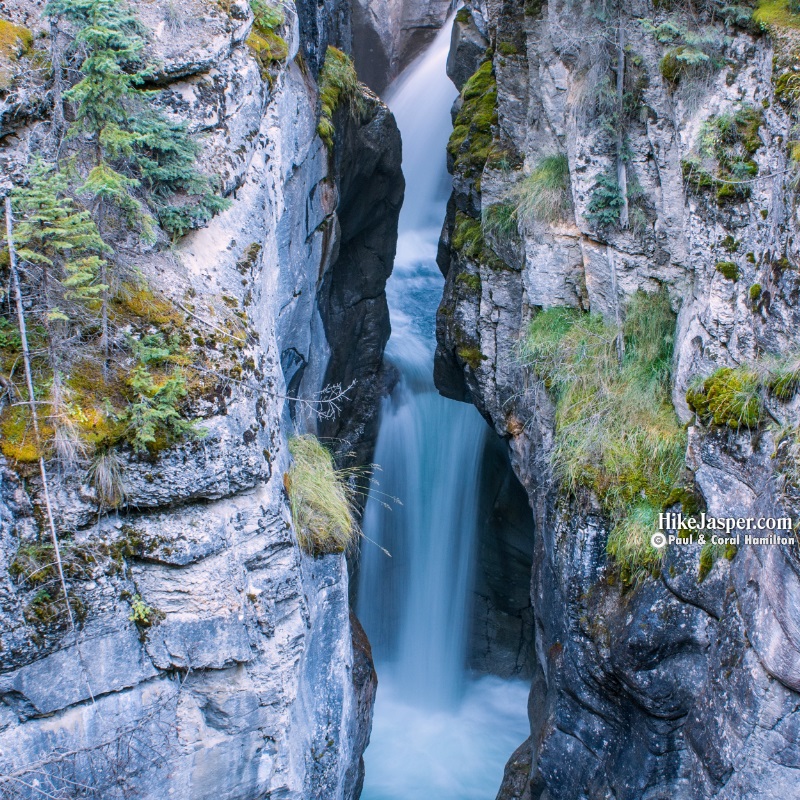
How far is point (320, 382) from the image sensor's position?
780 cm

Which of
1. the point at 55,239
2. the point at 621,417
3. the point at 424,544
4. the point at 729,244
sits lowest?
the point at 424,544

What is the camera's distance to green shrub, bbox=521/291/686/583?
5.00 meters

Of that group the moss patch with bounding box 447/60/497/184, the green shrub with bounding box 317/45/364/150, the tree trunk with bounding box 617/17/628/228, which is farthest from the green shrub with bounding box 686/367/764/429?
the green shrub with bounding box 317/45/364/150

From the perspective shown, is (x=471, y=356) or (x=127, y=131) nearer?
(x=127, y=131)

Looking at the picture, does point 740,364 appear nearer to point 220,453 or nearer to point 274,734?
point 220,453

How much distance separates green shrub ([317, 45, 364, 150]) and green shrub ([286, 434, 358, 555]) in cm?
346

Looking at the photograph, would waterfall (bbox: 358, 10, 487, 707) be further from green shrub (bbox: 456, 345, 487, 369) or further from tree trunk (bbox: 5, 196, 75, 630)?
tree trunk (bbox: 5, 196, 75, 630)

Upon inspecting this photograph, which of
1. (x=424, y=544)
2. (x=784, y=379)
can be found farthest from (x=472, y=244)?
(x=424, y=544)

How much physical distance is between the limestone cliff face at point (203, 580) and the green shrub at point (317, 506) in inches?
7.2

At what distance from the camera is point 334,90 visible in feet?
23.9

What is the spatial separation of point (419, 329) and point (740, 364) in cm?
735

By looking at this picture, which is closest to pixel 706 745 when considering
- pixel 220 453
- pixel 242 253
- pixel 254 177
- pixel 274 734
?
pixel 274 734

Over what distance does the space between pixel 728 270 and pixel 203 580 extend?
13.5 ft

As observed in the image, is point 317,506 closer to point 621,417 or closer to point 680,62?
point 621,417
